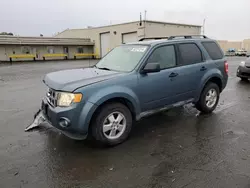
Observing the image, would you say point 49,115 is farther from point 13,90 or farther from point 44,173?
point 13,90

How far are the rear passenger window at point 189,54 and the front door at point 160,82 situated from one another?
25 cm

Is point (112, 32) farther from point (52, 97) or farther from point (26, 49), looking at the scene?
point (52, 97)

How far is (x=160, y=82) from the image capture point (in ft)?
13.7

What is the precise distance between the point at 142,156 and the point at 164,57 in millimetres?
2119

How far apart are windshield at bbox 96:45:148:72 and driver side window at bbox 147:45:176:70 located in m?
0.22

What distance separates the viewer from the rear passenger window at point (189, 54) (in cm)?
470

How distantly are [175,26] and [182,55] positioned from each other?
115 feet

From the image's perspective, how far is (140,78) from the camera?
3.91 m

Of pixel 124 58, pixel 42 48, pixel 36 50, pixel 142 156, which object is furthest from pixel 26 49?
pixel 142 156

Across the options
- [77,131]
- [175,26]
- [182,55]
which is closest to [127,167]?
[77,131]

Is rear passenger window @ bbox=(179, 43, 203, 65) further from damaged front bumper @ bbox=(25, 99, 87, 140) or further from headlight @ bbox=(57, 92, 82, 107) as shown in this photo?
damaged front bumper @ bbox=(25, 99, 87, 140)

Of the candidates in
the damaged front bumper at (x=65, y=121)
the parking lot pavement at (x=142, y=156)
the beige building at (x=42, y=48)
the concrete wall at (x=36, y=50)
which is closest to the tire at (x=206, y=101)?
the parking lot pavement at (x=142, y=156)

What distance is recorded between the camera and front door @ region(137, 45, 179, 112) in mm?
3987

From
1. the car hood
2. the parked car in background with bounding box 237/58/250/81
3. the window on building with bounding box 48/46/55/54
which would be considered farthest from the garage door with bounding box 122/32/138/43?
the car hood
